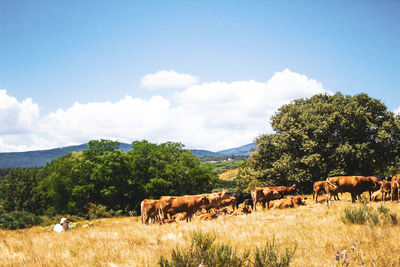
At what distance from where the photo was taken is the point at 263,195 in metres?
20.8

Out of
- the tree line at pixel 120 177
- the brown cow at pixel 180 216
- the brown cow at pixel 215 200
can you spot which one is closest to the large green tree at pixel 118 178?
the tree line at pixel 120 177

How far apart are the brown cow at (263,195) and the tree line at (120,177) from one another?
2584cm

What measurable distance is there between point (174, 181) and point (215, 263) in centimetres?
4473

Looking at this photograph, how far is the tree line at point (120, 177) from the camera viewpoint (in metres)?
42.3

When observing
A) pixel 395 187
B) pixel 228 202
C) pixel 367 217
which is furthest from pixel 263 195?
pixel 367 217

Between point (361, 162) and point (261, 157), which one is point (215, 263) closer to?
point (261, 157)

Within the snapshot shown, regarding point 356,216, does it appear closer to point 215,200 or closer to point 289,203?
point 289,203

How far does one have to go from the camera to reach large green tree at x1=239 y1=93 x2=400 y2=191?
2916cm

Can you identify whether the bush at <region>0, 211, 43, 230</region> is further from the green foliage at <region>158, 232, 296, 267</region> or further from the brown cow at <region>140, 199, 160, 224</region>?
the green foliage at <region>158, 232, 296, 267</region>

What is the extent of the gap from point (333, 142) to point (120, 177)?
33783mm

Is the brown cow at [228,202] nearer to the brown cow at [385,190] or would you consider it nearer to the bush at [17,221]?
the brown cow at [385,190]

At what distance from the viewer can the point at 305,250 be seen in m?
6.03

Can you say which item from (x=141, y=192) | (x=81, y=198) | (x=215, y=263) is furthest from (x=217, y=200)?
(x=81, y=198)

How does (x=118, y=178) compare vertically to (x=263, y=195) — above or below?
above
